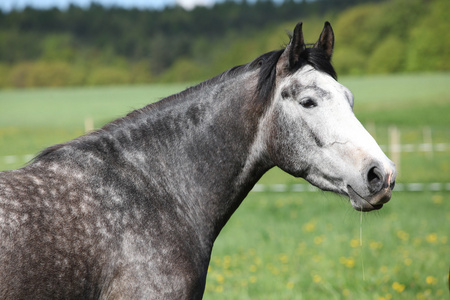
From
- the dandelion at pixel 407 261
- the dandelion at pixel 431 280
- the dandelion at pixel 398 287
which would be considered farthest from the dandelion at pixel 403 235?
the dandelion at pixel 398 287

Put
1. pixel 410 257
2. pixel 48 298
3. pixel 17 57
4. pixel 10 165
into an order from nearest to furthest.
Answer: pixel 48 298, pixel 410 257, pixel 10 165, pixel 17 57

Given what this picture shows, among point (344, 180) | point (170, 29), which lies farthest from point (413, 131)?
point (170, 29)

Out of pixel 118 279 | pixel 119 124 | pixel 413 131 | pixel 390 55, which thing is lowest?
pixel 390 55

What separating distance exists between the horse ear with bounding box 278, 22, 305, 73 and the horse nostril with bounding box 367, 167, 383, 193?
0.83 metres

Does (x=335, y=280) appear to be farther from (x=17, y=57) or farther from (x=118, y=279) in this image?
(x=17, y=57)

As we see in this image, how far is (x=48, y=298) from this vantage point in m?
2.53

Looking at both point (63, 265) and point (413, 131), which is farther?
point (413, 131)

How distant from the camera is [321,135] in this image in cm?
295

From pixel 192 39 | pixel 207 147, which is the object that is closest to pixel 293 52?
pixel 207 147

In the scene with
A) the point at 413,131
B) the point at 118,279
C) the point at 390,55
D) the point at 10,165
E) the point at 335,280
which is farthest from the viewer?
the point at 390,55

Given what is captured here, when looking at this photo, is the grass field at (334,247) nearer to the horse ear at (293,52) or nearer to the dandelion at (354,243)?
the dandelion at (354,243)

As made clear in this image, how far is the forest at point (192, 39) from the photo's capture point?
→ 53.4 m

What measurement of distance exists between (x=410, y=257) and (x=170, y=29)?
63890 mm

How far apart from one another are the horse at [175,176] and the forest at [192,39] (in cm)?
4675
